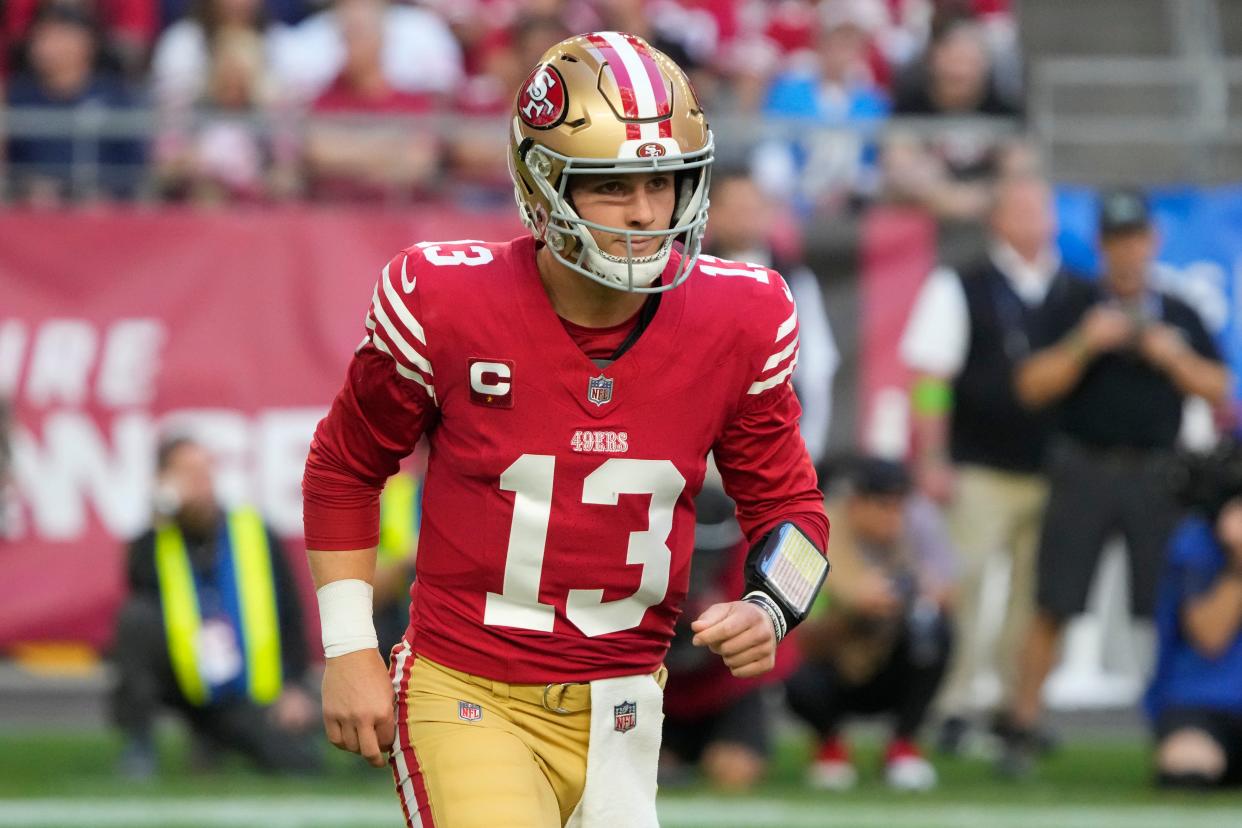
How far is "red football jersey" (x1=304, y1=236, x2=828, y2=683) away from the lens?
3.58 meters

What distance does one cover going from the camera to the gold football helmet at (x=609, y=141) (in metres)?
3.50

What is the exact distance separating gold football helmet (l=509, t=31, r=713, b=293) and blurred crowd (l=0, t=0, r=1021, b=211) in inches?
230

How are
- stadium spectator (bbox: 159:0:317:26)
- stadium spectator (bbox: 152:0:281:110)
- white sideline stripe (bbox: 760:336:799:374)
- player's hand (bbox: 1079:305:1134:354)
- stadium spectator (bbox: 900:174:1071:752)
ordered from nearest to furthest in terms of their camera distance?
white sideline stripe (bbox: 760:336:799:374)
player's hand (bbox: 1079:305:1134:354)
stadium spectator (bbox: 900:174:1071:752)
stadium spectator (bbox: 152:0:281:110)
stadium spectator (bbox: 159:0:317:26)

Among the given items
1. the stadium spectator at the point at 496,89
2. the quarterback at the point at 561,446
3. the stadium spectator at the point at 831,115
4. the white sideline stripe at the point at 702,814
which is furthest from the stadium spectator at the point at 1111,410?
the quarterback at the point at 561,446

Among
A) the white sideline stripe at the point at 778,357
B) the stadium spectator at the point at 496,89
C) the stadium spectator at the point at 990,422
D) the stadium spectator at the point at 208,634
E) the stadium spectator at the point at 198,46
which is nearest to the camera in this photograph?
the white sideline stripe at the point at 778,357

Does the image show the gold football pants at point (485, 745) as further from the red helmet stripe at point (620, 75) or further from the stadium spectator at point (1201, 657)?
the stadium spectator at point (1201, 657)

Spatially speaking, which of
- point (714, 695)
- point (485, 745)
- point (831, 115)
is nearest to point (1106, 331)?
point (714, 695)

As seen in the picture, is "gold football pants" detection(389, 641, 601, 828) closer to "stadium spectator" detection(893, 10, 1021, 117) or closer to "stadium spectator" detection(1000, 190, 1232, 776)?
"stadium spectator" detection(1000, 190, 1232, 776)

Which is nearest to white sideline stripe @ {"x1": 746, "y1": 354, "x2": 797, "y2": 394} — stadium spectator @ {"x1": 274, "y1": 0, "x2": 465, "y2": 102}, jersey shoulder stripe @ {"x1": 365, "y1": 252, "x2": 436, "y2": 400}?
jersey shoulder stripe @ {"x1": 365, "y1": 252, "x2": 436, "y2": 400}

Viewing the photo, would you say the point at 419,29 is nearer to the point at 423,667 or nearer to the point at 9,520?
the point at 9,520

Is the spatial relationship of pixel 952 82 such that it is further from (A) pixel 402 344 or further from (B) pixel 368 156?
(A) pixel 402 344

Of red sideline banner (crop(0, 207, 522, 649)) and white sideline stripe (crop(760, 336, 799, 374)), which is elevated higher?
white sideline stripe (crop(760, 336, 799, 374))

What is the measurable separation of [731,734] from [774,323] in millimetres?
4250

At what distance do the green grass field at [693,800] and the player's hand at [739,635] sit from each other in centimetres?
343
